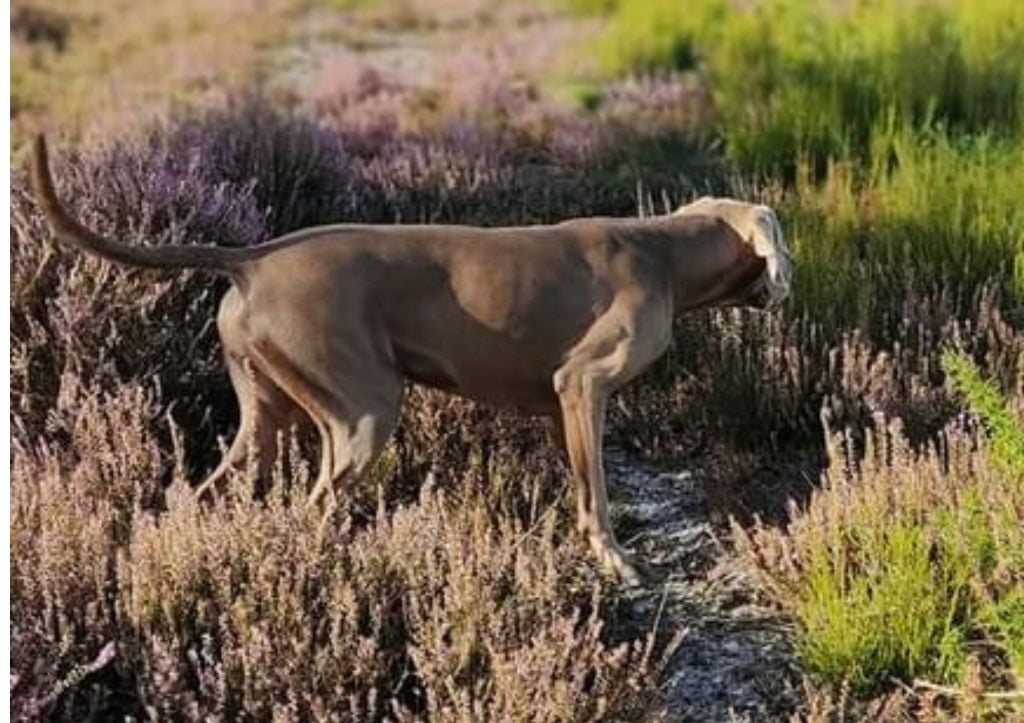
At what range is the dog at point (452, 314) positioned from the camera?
13.5 ft

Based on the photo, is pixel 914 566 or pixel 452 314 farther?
pixel 452 314

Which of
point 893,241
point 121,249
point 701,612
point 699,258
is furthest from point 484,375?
point 893,241

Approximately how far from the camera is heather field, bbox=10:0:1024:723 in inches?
146

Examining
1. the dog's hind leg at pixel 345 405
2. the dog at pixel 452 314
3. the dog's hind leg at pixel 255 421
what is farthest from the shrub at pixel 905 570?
the dog's hind leg at pixel 255 421

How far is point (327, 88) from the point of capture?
10945mm

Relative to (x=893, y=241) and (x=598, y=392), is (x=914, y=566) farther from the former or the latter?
(x=893, y=241)

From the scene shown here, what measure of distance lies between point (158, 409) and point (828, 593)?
184cm

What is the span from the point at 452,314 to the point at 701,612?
917 mm

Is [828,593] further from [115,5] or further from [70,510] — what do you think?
[115,5]

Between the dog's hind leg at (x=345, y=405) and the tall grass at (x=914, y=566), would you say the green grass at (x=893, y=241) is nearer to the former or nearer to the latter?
the tall grass at (x=914, y=566)

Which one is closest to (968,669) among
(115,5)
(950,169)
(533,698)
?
(533,698)

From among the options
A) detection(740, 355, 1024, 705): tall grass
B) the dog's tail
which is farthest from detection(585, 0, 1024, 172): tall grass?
the dog's tail

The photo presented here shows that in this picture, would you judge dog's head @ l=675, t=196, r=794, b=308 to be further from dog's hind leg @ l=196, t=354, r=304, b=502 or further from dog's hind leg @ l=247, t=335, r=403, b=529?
dog's hind leg @ l=196, t=354, r=304, b=502

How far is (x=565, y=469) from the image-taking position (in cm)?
477
